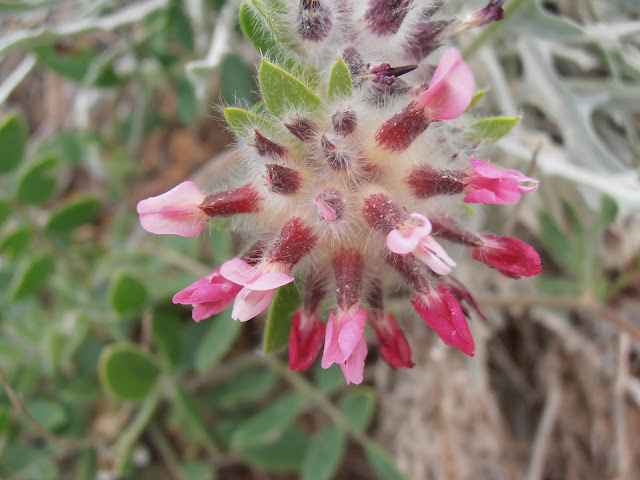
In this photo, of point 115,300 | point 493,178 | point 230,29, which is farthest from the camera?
point 230,29

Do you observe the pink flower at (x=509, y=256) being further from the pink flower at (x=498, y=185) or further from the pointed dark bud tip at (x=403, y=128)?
the pointed dark bud tip at (x=403, y=128)

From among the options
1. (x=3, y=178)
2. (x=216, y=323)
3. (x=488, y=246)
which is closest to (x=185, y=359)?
(x=216, y=323)

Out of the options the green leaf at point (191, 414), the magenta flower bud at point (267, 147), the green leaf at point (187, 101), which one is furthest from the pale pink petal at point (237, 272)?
the green leaf at point (187, 101)

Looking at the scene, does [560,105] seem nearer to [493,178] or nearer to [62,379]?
[493,178]

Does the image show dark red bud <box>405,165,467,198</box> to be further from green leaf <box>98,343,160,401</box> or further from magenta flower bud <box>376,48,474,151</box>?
green leaf <box>98,343,160,401</box>

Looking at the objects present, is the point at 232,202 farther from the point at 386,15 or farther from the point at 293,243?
the point at 386,15
